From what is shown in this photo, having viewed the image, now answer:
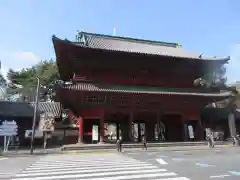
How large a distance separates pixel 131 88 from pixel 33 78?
28332 millimetres

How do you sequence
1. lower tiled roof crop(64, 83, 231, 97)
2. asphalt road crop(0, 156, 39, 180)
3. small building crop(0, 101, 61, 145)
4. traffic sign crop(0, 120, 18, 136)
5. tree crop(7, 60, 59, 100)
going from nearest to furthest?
asphalt road crop(0, 156, 39, 180) → traffic sign crop(0, 120, 18, 136) → lower tiled roof crop(64, 83, 231, 97) → small building crop(0, 101, 61, 145) → tree crop(7, 60, 59, 100)

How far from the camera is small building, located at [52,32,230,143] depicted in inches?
955

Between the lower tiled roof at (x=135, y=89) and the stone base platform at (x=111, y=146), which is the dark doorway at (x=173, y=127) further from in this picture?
the lower tiled roof at (x=135, y=89)

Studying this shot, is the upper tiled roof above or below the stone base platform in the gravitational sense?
above

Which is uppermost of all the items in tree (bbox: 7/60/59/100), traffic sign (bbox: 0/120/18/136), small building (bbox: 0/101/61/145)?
tree (bbox: 7/60/59/100)

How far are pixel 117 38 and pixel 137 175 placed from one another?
2510 centimetres

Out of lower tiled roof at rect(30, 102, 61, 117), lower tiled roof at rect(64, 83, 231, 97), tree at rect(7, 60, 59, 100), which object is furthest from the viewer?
tree at rect(7, 60, 59, 100)

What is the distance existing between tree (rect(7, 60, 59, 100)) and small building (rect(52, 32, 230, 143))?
15789mm

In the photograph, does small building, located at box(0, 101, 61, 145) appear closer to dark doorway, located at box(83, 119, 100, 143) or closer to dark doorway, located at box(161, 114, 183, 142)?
dark doorway, located at box(83, 119, 100, 143)

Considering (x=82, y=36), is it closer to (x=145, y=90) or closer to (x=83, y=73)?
(x=83, y=73)

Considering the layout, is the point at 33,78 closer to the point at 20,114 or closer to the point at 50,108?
the point at 50,108

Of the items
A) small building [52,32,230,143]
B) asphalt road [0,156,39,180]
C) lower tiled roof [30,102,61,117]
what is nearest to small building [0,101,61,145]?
lower tiled roof [30,102,61,117]

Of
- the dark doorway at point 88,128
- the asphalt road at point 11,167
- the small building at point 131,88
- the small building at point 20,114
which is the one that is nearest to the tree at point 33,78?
the small building at point 20,114

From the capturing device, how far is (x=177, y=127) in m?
28.8
